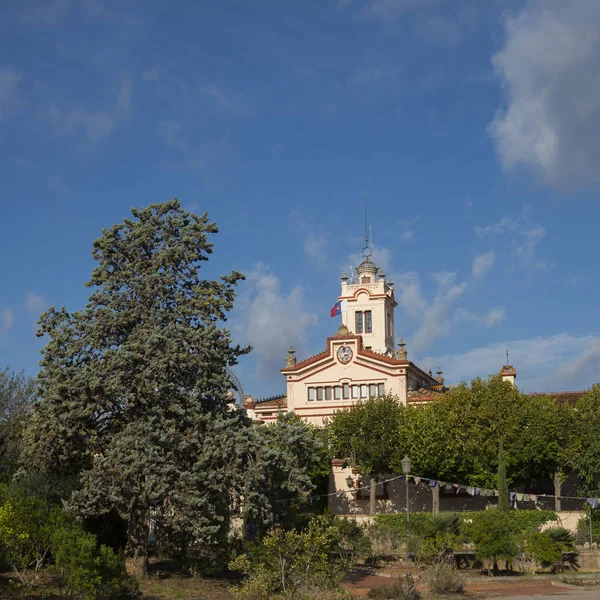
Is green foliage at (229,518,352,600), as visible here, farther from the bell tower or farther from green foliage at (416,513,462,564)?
the bell tower

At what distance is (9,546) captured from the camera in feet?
70.7

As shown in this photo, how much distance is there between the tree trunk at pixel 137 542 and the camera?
26844 millimetres

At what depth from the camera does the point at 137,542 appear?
89.7ft

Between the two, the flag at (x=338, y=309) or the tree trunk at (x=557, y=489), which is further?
the flag at (x=338, y=309)

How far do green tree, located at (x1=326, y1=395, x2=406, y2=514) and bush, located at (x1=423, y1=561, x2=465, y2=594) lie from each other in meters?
24.3

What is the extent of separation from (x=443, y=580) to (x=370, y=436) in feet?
85.6

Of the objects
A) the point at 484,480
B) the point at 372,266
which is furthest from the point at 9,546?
the point at 372,266

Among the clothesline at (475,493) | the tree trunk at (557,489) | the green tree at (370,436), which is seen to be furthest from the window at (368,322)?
the tree trunk at (557,489)

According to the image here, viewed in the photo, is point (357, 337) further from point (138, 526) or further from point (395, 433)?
point (138, 526)

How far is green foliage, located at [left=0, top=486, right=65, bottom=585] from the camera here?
21.1m

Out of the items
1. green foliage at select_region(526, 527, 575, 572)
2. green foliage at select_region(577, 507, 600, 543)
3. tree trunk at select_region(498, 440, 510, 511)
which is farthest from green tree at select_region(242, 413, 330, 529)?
green foliage at select_region(577, 507, 600, 543)

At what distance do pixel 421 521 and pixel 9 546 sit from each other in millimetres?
24406

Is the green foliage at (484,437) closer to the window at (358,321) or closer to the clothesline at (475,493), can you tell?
the clothesline at (475,493)

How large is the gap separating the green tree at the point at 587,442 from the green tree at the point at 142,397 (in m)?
24.7
